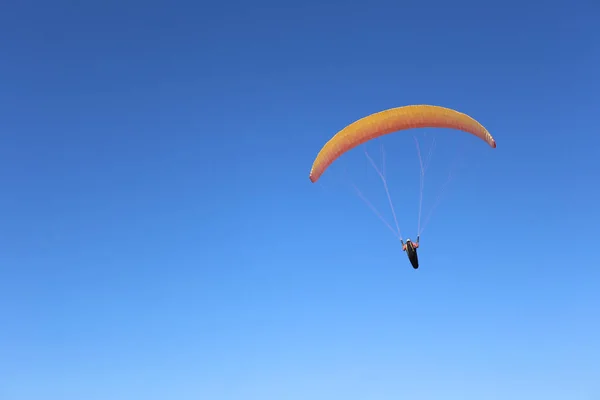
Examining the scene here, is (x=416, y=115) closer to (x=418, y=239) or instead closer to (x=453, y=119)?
(x=453, y=119)

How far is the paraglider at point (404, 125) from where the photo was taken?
32531mm

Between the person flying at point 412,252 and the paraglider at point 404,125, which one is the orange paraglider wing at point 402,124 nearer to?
the paraglider at point 404,125

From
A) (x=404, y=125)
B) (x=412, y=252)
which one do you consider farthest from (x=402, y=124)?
(x=412, y=252)

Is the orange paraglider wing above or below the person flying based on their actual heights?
above

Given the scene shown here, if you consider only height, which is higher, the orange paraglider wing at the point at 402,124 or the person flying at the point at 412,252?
the orange paraglider wing at the point at 402,124

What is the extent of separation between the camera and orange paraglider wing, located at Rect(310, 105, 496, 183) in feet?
107

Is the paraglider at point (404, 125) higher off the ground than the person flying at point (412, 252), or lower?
higher

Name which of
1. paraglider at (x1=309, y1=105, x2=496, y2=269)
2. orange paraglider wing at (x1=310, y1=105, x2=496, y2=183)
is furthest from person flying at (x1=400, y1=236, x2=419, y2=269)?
orange paraglider wing at (x1=310, y1=105, x2=496, y2=183)

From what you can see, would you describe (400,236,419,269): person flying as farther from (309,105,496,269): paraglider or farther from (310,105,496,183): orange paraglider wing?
(310,105,496,183): orange paraglider wing

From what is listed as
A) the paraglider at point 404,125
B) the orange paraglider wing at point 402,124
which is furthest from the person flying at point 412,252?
the orange paraglider wing at point 402,124

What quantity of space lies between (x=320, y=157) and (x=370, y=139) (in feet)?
11.0

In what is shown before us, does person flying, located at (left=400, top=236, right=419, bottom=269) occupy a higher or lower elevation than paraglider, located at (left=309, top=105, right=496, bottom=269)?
lower

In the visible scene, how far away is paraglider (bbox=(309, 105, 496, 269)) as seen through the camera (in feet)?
107

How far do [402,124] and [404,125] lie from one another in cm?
14
